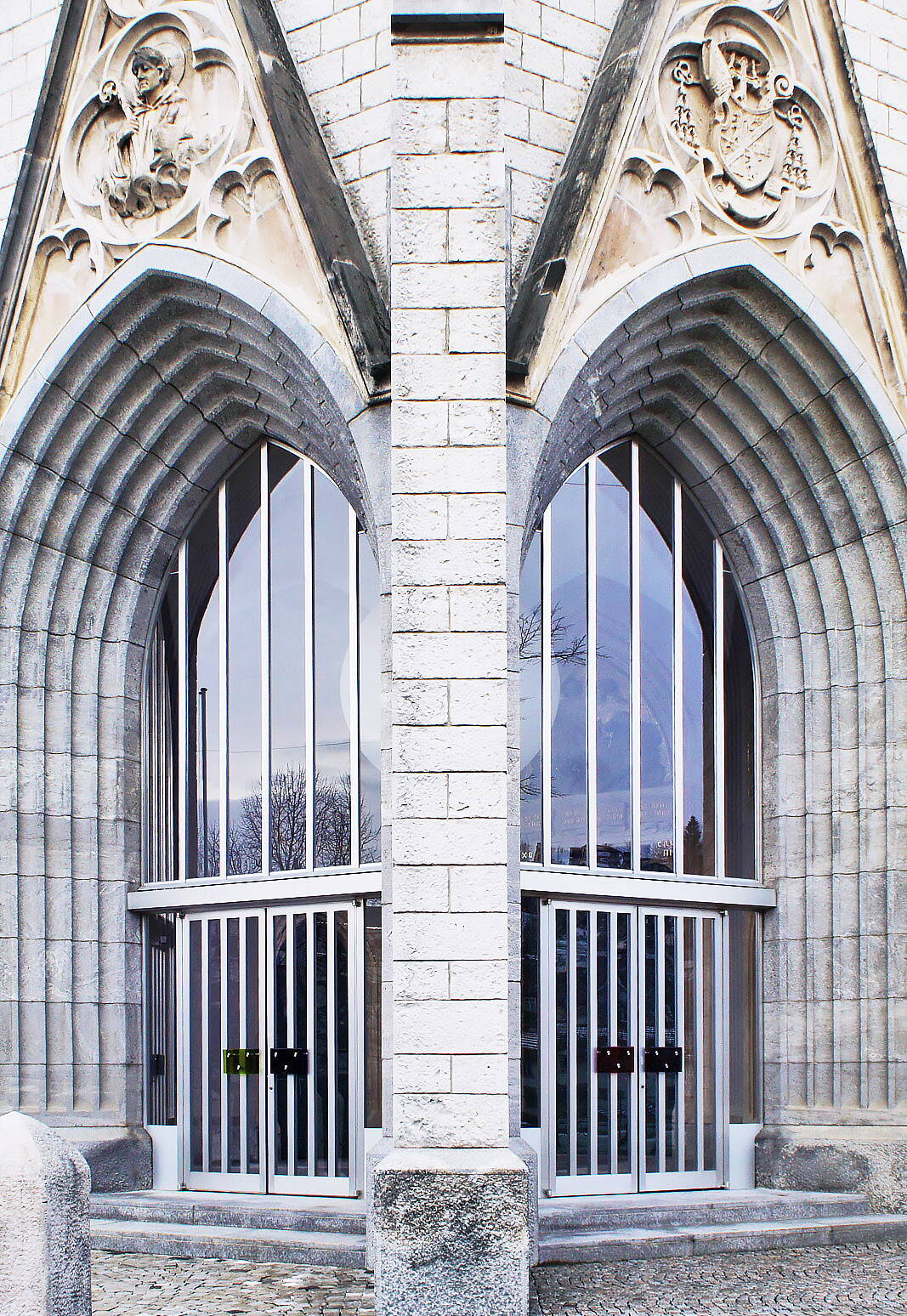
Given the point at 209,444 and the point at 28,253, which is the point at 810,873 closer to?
the point at 209,444

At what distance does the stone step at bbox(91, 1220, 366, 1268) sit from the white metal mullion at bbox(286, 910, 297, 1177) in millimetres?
928

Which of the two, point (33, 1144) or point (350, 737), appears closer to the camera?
point (33, 1144)

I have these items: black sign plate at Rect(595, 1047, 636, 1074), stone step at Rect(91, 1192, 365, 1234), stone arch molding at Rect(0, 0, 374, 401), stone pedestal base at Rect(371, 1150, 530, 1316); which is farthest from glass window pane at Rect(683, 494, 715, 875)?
stone pedestal base at Rect(371, 1150, 530, 1316)

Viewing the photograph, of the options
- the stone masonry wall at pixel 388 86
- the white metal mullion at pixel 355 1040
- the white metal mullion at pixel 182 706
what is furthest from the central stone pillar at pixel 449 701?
the white metal mullion at pixel 182 706

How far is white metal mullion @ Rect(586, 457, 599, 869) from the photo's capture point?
27.4ft

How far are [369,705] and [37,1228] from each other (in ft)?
17.3

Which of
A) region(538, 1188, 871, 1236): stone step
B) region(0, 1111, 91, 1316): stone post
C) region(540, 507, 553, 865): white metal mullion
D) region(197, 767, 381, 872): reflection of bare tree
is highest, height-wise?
region(540, 507, 553, 865): white metal mullion

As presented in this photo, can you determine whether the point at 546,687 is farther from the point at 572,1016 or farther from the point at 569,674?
the point at 572,1016

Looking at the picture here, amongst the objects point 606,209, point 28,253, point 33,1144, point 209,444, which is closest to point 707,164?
point 606,209

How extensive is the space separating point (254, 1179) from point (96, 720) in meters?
2.98

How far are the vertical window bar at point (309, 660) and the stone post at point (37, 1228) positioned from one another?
495 centimetres

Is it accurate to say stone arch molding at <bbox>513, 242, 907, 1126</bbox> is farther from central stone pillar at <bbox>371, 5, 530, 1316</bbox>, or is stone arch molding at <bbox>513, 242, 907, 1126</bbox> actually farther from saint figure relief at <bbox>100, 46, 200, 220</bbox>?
Answer: saint figure relief at <bbox>100, 46, 200, 220</bbox>

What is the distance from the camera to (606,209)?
24.4ft

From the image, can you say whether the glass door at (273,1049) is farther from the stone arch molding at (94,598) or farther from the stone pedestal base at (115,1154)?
the stone arch molding at (94,598)
